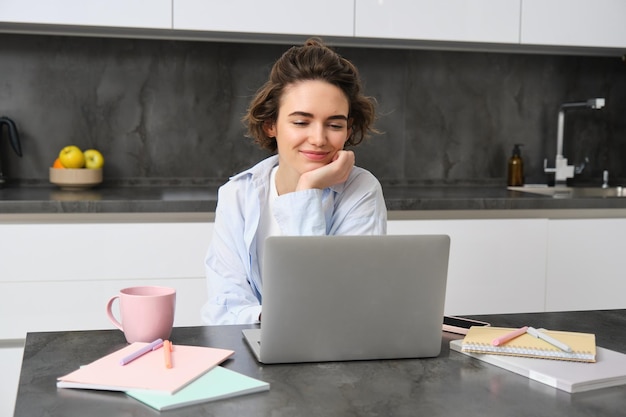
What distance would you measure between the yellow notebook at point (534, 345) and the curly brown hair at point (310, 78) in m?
0.79

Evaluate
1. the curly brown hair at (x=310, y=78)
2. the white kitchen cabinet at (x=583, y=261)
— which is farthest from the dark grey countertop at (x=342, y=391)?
the white kitchen cabinet at (x=583, y=261)

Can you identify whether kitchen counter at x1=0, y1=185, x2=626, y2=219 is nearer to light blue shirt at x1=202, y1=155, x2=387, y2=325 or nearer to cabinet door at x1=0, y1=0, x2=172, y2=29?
cabinet door at x1=0, y1=0, x2=172, y2=29

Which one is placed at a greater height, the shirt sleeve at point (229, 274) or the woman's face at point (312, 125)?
the woman's face at point (312, 125)

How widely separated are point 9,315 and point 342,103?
134 centimetres

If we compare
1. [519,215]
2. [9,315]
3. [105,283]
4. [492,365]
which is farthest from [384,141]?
[492,365]

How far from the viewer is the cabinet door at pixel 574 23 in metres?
3.01

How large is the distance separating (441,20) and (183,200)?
121cm

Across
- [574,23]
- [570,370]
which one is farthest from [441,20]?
[570,370]

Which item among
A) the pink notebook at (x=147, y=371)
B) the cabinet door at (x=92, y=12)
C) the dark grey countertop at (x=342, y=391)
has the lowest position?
the dark grey countertop at (x=342, y=391)

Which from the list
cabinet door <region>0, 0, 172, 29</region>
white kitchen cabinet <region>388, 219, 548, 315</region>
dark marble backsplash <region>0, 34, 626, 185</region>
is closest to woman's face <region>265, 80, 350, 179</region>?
white kitchen cabinet <region>388, 219, 548, 315</region>

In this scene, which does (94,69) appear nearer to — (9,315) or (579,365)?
(9,315)

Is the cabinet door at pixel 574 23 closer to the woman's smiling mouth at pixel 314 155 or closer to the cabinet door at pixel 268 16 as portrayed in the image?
the cabinet door at pixel 268 16

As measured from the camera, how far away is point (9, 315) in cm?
244

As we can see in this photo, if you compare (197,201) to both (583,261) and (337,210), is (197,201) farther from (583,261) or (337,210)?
(583,261)
